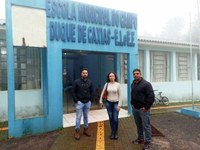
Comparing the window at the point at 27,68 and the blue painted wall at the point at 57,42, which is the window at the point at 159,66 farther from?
the window at the point at 27,68

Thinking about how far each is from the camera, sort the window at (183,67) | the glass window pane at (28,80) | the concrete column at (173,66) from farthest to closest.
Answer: the window at (183,67) < the concrete column at (173,66) < the glass window pane at (28,80)

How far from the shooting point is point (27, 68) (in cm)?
760

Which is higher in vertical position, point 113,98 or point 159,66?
point 159,66

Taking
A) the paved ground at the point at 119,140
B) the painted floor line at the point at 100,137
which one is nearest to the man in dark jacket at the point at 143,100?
the paved ground at the point at 119,140

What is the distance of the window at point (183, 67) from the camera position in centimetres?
1320

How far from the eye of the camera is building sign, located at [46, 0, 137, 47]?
673 cm

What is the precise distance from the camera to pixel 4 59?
26.6 ft

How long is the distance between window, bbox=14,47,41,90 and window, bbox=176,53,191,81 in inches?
341

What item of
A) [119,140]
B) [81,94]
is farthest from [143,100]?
[81,94]

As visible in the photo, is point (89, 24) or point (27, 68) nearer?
point (89, 24)

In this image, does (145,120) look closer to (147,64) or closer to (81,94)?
(81,94)

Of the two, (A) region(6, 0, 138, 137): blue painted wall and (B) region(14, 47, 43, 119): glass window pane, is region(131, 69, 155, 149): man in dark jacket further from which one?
(B) region(14, 47, 43, 119): glass window pane

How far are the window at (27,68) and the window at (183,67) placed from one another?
866 centimetres

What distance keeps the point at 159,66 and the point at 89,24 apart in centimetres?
639
